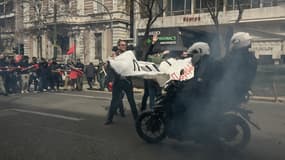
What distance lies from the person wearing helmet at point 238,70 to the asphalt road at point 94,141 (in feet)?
2.88

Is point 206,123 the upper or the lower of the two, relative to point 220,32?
lower

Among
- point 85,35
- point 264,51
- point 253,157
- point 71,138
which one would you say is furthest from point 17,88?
point 85,35

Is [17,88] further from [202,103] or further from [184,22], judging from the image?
[184,22]

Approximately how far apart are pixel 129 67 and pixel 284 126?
11.8 ft

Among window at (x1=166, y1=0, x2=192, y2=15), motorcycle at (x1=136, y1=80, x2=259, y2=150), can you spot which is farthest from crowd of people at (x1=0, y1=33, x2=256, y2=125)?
window at (x1=166, y1=0, x2=192, y2=15)

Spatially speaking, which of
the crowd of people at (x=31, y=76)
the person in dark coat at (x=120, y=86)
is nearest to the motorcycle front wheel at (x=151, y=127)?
the person in dark coat at (x=120, y=86)

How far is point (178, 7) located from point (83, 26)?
469 inches

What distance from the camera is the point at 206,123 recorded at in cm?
493

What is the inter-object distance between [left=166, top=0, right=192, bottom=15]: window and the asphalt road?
2269 centimetres

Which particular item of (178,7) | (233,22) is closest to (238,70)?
(233,22)

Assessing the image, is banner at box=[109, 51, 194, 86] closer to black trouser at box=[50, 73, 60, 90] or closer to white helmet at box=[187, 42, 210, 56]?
white helmet at box=[187, 42, 210, 56]

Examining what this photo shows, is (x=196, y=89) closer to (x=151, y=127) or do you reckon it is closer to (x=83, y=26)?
(x=151, y=127)

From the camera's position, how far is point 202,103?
4.98 meters

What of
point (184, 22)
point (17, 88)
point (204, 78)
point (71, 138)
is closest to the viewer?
point (204, 78)
